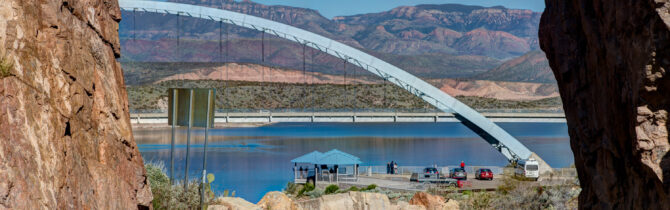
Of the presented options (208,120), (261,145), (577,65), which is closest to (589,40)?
(577,65)

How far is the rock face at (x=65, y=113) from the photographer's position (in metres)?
5.27

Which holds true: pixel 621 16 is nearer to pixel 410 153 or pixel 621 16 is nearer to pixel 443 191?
pixel 443 191

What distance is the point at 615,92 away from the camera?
6.88 m

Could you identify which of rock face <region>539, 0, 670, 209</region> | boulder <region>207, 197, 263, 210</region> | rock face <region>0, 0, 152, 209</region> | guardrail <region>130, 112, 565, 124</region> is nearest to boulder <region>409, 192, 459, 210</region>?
boulder <region>207, 197, 263, 210</region>

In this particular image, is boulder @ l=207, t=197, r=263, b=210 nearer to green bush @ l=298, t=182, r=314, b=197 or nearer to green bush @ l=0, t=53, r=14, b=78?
green bush @ l=0, t=53, r=14, b=78

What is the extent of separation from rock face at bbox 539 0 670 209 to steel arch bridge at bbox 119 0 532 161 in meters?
36.7

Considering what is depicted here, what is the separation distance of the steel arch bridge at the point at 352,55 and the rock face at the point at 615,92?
36721 mm

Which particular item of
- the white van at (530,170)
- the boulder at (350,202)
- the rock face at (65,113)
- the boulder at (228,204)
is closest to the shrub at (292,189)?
the white van at (530,170)

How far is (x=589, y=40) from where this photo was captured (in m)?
7.47

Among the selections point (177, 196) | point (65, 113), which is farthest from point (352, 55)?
point (65, 113)

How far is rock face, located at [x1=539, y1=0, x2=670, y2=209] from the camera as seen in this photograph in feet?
19.9

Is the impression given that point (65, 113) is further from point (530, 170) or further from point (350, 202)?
point (530, 170)

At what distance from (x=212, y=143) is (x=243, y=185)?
142ft

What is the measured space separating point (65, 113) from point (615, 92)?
4.21 meters
